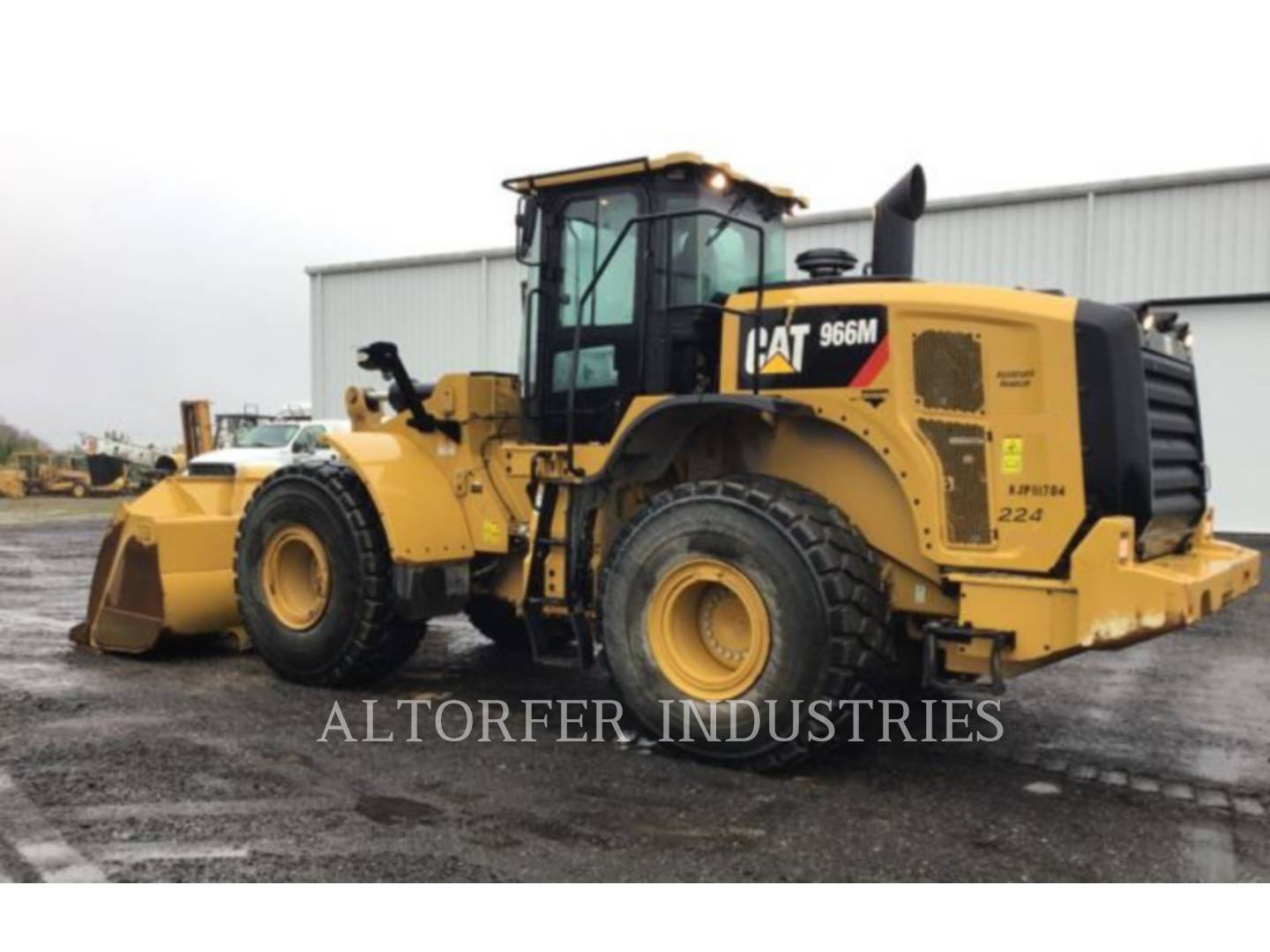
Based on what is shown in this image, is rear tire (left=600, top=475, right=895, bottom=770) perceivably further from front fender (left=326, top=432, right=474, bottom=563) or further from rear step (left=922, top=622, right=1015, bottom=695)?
front fender (left=326, top=432, right=474, bottom=563)

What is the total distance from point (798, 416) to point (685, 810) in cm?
189

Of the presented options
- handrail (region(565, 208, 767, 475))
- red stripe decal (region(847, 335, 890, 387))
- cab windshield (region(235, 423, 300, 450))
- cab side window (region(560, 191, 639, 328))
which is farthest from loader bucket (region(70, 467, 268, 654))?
cab windshield (region(235, 423, 300, 450))

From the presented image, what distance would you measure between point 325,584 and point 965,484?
3832 mm

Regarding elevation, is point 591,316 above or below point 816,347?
above

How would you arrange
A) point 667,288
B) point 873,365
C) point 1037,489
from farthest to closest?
point 667,288, point 873,365, point 1037,489

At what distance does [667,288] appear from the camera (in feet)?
19.4

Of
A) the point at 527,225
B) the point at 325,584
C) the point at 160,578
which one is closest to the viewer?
the point at 527,225

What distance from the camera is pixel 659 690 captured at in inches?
210

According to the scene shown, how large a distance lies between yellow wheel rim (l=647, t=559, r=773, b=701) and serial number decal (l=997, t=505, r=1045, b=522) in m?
1.15

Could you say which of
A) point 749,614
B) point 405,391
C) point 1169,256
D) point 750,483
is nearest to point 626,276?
point 750,483

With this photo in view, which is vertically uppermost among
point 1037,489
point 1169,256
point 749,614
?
point 1169,256

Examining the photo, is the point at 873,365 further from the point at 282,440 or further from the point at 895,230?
the point at 282,440

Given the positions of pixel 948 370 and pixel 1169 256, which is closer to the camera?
pixel 948 370

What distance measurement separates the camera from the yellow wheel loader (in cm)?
476
